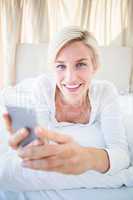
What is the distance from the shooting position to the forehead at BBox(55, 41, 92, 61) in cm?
65

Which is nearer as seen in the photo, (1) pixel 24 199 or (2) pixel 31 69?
(1) pixel 24 199

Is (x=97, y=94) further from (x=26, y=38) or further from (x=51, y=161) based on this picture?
(x=26, y=38)

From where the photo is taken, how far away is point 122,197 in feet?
1.82

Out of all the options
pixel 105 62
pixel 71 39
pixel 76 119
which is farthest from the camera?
pixel 105 62

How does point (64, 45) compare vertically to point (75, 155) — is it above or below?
above

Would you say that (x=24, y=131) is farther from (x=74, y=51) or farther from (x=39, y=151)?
(x=74, y=51)

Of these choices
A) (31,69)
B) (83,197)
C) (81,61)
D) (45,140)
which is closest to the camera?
(45,140)

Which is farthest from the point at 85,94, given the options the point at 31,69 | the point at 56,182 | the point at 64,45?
the point at 31,69

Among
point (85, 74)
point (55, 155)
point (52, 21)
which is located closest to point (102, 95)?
point (85, 74)

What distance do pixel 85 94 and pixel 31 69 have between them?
0.39 meters

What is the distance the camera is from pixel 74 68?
664 mm

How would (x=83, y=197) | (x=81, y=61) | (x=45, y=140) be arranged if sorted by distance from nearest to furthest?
(x=45, y=140)
(x=83, y=197)
(x=81, y=61)

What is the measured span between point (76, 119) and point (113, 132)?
0.14 meters

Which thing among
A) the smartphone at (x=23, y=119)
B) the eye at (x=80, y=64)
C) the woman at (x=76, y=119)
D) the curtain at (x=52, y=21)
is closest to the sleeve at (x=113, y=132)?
the woman at (x=76, y=119)
